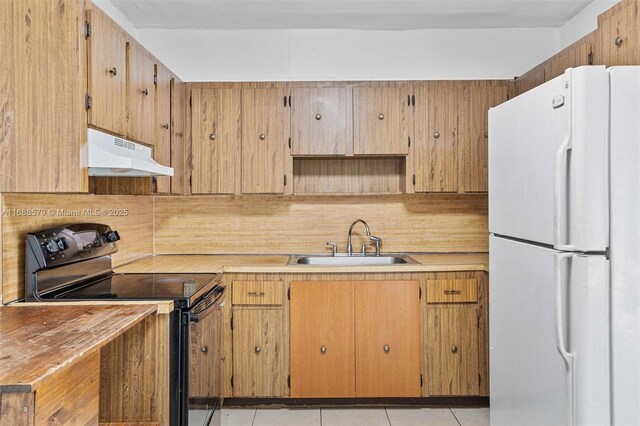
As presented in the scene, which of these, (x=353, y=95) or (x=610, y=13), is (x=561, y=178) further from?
(x=353, y=95)

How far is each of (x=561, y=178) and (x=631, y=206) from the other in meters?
0.23

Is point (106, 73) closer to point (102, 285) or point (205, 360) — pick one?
point (102, 285)

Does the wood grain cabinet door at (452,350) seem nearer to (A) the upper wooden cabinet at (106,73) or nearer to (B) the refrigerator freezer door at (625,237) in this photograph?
(B) the refrigerator freezer door at (625,237)

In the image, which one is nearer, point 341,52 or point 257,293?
point 257,293

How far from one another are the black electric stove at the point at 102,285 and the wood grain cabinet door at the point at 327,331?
0.58 meters

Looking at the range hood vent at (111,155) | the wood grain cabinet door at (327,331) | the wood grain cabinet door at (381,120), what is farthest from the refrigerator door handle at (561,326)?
the wood grain cabinet door at (381,120)

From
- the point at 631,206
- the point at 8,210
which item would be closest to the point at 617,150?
the point at 631,206

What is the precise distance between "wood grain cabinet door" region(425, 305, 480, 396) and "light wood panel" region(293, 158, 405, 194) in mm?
1030

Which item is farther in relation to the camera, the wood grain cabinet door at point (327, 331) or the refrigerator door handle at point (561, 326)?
the wood grain cabinet door at point (327, 331)

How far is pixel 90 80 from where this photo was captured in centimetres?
189

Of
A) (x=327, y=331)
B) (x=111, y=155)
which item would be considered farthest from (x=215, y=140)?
(x=327, y=331)

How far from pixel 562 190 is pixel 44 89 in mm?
1959

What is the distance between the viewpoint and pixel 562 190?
156cm

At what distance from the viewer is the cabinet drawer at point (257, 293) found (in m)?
2.93
